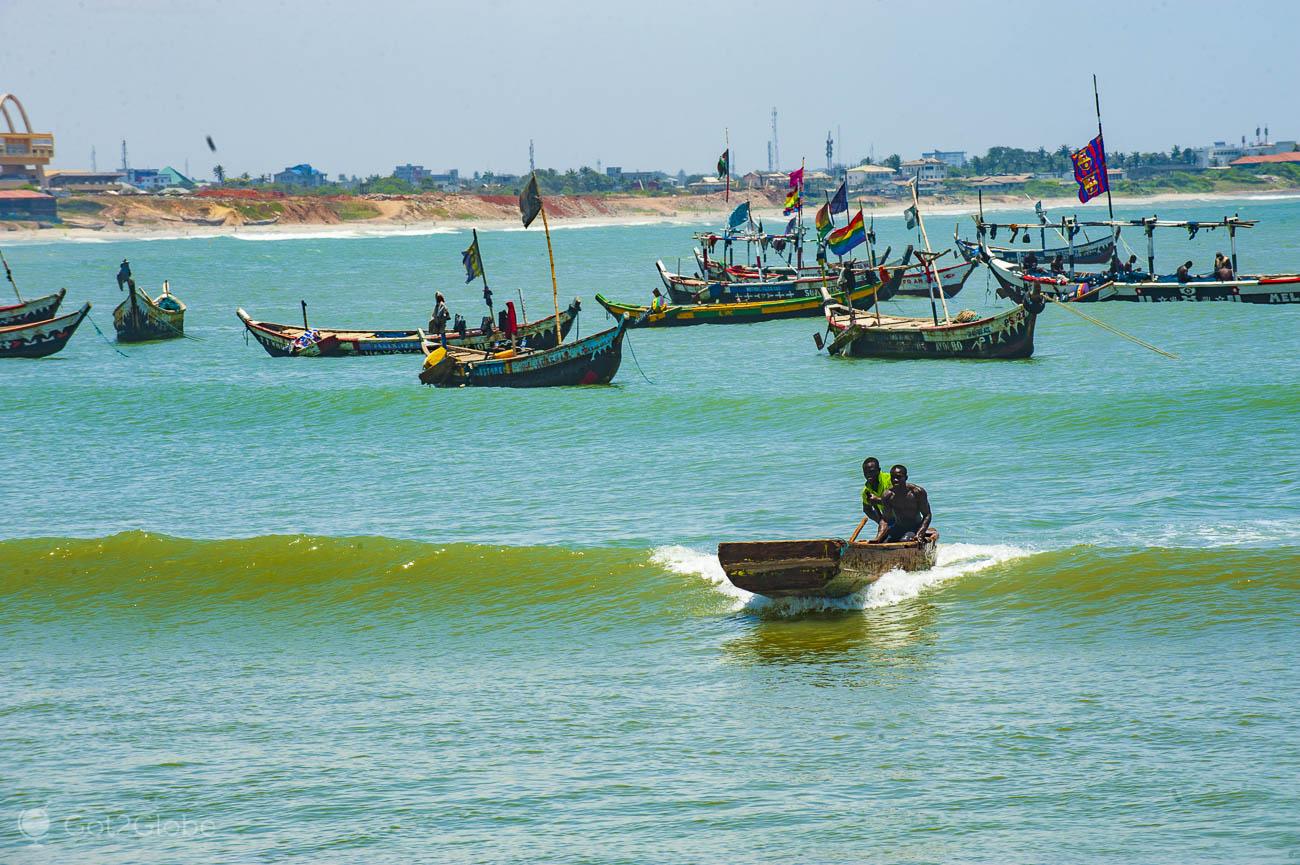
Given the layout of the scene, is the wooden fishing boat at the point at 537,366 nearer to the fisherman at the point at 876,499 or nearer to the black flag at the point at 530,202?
the black flag at the point at 530,202

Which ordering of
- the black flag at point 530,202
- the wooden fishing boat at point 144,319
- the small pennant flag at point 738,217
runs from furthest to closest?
the small pennant flag at point 738,217, the wooden fishing boat at point 144,319, the black flag at point 530,202

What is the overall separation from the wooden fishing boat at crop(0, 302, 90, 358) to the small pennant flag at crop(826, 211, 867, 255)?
76.7 ft

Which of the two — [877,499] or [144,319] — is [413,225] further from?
[877,499]

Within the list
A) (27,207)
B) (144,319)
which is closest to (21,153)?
(27,207)

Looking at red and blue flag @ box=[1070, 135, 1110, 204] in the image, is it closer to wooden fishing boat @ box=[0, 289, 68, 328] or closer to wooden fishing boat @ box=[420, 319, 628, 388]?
wooden fishing boat @ box=[420, 319, 628, 388]

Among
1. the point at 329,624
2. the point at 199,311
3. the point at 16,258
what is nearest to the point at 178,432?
the point at 329,624

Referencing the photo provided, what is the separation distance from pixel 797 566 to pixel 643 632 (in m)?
2.01

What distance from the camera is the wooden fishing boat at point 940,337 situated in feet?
110

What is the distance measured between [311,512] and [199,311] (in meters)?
45.0

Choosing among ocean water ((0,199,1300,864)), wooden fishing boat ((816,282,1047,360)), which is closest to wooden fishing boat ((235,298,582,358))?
ocean water ((0,199,1300,864))

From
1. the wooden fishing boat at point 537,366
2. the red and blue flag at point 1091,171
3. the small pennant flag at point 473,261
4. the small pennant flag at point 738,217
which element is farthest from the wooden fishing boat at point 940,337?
the small pennant flag at point 738,217

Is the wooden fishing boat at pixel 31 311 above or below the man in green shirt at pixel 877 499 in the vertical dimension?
above

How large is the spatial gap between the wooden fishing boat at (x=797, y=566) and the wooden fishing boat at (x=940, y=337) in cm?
2011

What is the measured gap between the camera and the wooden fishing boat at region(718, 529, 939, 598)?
43.1 feet
